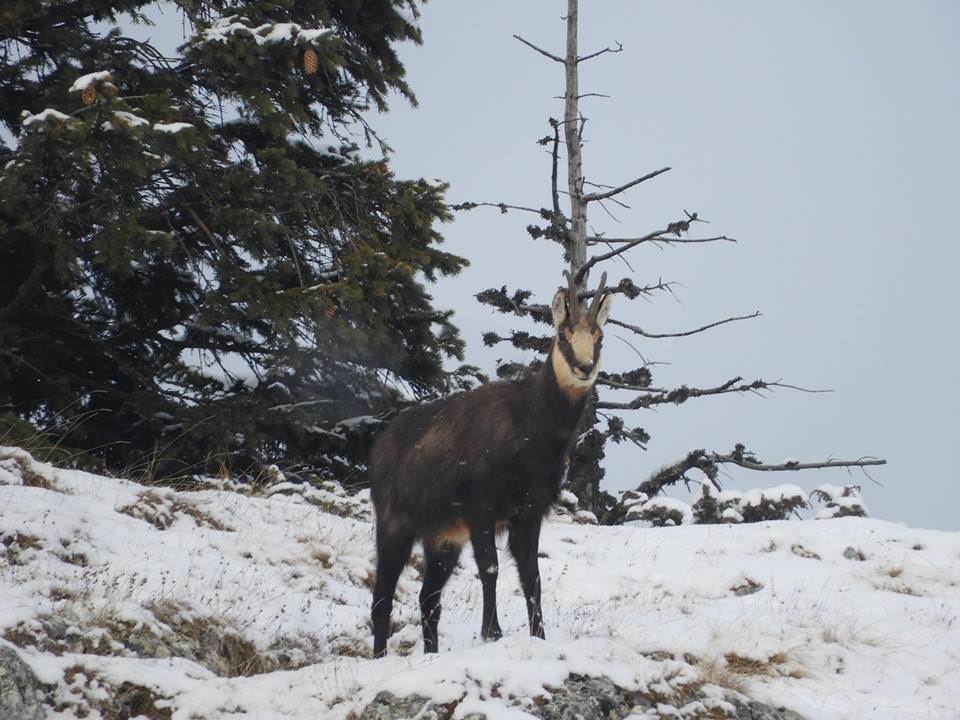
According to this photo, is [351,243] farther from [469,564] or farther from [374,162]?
[469,564]

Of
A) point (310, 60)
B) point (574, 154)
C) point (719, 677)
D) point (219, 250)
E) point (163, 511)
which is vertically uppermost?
point (574, 154)

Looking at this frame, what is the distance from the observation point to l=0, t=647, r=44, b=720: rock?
5.52 m

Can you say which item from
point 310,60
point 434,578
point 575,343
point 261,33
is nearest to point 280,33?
point 261,33

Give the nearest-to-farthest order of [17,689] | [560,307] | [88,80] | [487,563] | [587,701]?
[17,689] → [587,701] → [487,563] → [560,307] → [88,80]

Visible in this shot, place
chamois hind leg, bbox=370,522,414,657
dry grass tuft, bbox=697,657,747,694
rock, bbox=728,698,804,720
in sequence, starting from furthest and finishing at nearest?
chamois hind leg, bbox=370,522,414,657
dry grass tuft, bbox=697,657,747,694
rock, bbox=728,698,804,720

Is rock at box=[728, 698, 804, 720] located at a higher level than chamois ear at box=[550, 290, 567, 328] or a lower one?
lower

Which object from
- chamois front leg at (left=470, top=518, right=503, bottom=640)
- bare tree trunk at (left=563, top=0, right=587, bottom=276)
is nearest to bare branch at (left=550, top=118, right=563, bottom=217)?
bare tree trunk at (left=563, top=0, right=587, bottom=276)

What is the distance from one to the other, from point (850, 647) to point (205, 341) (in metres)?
9.97

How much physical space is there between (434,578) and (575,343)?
224cm

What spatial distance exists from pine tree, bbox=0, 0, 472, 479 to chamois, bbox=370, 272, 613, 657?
5108 mm

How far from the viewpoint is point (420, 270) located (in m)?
15.0

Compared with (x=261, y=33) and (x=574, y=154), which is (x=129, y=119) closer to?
Result: (x=261, y=33)

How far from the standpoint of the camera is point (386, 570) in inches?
324

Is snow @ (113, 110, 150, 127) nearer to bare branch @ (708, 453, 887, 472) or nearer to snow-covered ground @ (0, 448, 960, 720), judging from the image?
snow-covered ground @ (0, 448, 960, 720)
